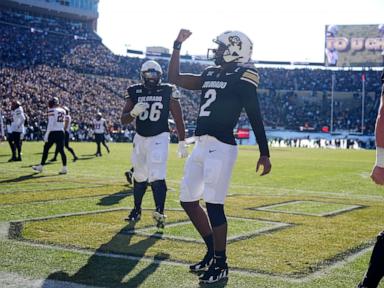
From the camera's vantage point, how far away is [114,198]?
10.4 metres

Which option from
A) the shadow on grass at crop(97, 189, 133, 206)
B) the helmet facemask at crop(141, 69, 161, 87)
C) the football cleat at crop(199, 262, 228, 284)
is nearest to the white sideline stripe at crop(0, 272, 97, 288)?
the football cleat at crop(199, 262, 228, 284)

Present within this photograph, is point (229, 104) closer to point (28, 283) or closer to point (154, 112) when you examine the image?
point (28, 283)

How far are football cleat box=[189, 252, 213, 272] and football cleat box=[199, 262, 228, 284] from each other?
0.27 metres

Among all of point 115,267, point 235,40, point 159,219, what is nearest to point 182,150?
point 159,219

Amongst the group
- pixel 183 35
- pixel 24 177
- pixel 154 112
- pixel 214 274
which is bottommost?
pixel 24 177

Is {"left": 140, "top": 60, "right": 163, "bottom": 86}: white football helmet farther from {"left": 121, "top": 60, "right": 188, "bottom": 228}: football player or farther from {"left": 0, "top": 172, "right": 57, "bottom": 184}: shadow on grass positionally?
{"left": 0, "top": 172, "right": 57, "bottom": 184}: shadow on grass

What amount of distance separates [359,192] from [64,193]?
6.66m

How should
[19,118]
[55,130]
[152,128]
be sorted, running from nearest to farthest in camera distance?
[152,128] < [55,130] < [19,118]

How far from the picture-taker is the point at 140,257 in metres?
5.77

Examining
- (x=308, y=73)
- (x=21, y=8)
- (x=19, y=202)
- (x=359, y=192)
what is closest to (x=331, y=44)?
(x=308, y=73)

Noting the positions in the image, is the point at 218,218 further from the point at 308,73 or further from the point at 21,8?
the point at 308,73

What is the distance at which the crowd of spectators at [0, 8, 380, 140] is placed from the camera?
4712 centimetres

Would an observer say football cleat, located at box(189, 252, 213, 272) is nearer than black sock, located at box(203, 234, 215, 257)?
Yes

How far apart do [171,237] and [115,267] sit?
4.98 feet
